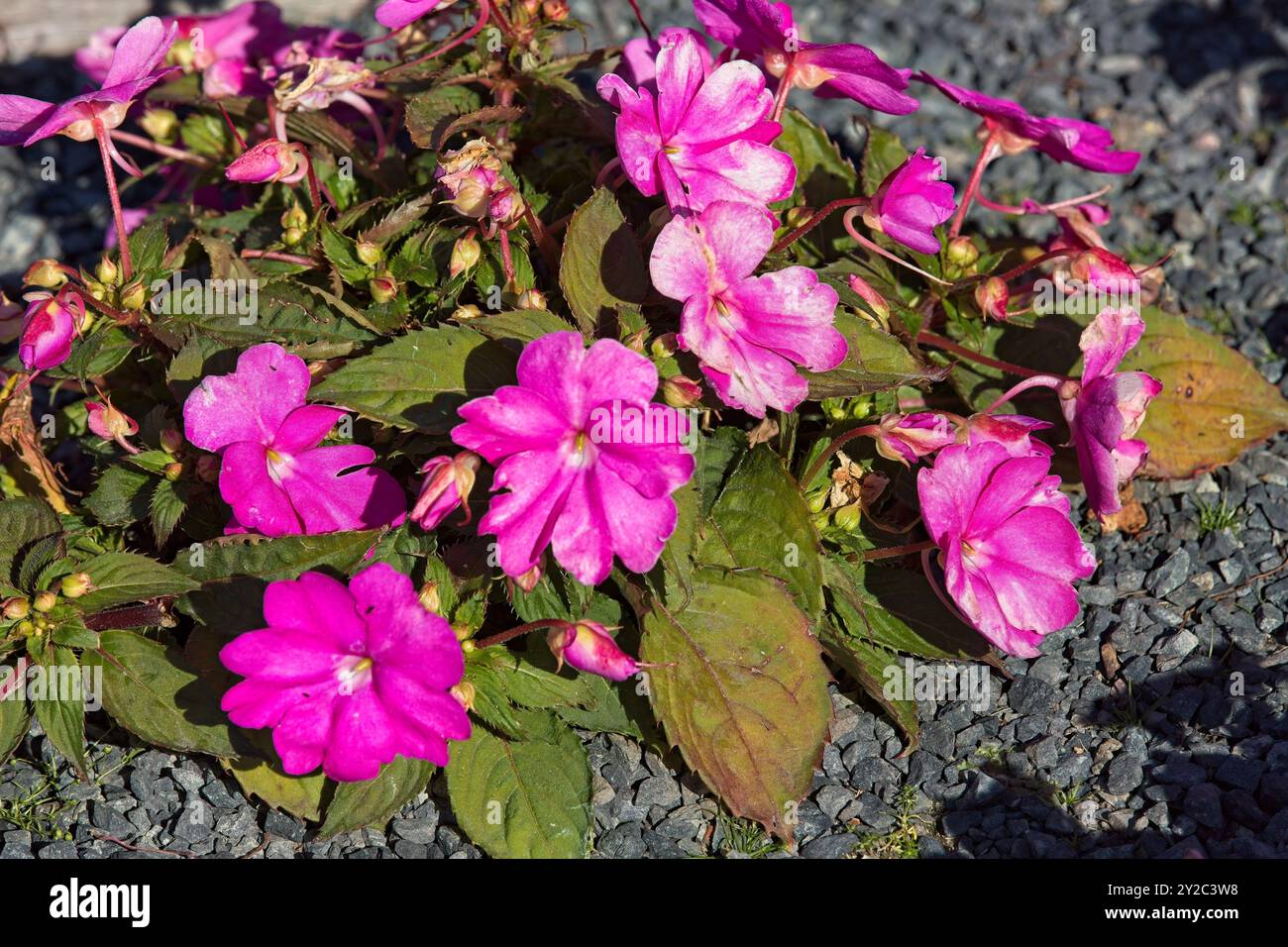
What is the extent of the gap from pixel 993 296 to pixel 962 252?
17 cm

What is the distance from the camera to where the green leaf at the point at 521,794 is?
7.63 feet

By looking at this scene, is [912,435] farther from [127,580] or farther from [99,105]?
[99,105]

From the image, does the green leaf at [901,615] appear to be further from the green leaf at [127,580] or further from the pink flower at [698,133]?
the green leaf at [127,580]

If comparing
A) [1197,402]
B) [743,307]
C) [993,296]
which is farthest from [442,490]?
[1197,402]

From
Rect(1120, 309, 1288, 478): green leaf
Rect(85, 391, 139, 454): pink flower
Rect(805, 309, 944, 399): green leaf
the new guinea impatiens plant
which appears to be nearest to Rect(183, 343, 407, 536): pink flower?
the new guinea impatiens plant

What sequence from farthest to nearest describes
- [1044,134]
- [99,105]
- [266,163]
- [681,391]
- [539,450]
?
[1044,134] → [266,163] → [99,105] → [681,391] → [539,450]

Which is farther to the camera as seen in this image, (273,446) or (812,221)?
(812,221)

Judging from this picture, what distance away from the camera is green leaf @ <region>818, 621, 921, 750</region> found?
2451 mm

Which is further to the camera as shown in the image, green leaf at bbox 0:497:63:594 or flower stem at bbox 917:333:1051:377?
flower stem at bbox 917:333:1051:377

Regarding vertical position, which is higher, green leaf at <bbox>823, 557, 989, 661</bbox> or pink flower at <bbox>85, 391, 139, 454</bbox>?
pink flower at <bbox>85, 391, 139, 454</bbox>

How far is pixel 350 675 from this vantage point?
2.07 m

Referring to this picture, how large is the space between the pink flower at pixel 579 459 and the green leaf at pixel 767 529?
17.5 inches

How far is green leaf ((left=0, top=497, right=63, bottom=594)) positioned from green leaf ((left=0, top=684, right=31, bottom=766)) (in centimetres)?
22

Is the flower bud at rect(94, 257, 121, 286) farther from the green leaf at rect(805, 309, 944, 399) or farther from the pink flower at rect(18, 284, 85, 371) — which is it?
the green leaf at rect(805, 309, 944, 399)
